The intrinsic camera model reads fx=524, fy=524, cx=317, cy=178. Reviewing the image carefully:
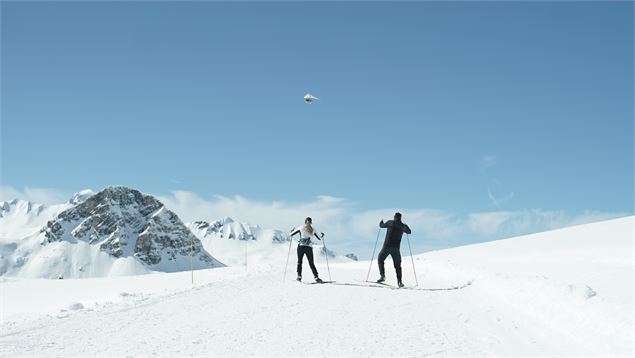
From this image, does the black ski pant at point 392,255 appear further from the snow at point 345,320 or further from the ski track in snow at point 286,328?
the ski track in snow at point 286,328

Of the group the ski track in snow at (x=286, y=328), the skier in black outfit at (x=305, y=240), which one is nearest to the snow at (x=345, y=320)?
the ski track in snow at (x=286, y=328)

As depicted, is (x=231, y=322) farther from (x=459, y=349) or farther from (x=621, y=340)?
(x=621, y=340)

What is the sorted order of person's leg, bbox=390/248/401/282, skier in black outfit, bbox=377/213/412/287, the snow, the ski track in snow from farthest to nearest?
skier in black outfit, bbox=377/213/412/287 < person's leg, bbox=390/248/401/282 < the snow < the ski track in snow

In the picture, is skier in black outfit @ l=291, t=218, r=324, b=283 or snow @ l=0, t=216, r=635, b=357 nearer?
snow @ l=0, t=216, r=635, b=357

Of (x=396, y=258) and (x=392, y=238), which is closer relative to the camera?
(x=396, y=258)

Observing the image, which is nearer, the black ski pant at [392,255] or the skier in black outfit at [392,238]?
the black ski pant at [392,255]

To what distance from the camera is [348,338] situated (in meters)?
9.20

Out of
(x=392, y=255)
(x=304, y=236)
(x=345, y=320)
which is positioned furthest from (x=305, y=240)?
(x=345, y=320)

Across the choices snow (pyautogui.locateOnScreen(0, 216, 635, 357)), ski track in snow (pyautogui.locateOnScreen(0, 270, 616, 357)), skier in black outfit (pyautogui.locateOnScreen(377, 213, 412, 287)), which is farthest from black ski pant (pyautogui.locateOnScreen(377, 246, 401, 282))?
ski track in snow (pyautogui.locateOnScreen(0, 270, 616, 357))

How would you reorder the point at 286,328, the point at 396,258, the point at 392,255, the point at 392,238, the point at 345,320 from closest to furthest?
the point at 286,328, the point at 345,320, the point at 396,258, the point at 392,255, the point at 392,238

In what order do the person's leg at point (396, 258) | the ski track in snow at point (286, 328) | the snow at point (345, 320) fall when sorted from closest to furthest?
the ski track in snow at point (286, 328)
the snow at point (345, 320)
the person's leg at point (396, 258)

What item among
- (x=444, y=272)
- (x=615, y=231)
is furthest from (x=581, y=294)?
(x=615, y=231)

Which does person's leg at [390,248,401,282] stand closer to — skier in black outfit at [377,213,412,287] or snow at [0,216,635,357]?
skier in black outfit at [377,213,412,287]

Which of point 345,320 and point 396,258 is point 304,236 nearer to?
point 396,258
